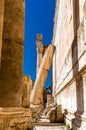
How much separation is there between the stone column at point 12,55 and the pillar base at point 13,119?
124 centimetres

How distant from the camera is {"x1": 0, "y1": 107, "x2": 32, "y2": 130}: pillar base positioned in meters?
5.35

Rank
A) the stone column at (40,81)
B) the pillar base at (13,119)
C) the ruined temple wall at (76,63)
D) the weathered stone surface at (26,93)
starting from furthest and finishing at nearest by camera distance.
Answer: the stone column at (40,81)
the weathered stone surface at (26,93)
the ruined temple wall at (76,63)
the pillar base at (13,119)

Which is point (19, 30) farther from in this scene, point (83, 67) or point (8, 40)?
point (83, 67)

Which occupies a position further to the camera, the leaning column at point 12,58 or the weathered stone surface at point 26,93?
the weathered stone surface at point 26,93

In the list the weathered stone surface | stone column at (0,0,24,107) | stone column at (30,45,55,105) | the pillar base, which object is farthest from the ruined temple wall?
stone column at (30,45,55,105)

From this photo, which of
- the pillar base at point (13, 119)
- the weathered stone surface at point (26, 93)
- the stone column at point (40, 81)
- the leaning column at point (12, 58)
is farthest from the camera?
the stone column at point (40, 81)

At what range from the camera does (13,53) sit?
26.2ft

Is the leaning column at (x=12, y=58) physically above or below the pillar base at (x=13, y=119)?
above

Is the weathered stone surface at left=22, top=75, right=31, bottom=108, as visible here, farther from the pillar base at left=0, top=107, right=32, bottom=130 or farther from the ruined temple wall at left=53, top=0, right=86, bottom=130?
the pillar base at left=0, top=107, right=32, bottom=130

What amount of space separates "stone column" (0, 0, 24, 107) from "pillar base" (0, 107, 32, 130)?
124 centimetres

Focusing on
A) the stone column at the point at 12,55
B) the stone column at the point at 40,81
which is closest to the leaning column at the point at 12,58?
the stone column at the point at 12,55

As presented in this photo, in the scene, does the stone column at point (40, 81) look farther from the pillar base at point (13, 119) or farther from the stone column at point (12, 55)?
the pillar base at point (13, 119)

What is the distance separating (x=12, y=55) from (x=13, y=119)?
279 centimetres

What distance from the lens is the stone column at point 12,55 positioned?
24.8 feet
